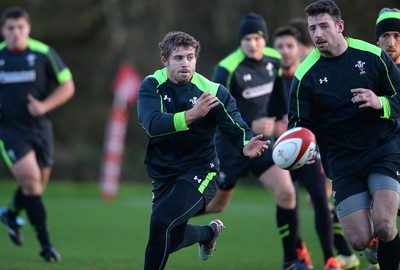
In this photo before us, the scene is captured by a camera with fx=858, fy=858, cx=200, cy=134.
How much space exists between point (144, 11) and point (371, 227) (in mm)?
16011

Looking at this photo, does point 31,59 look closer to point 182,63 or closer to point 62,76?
point 62,76

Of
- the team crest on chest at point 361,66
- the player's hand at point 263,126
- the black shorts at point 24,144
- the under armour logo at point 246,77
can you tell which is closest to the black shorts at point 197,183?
the team crest on chest at point 361,66

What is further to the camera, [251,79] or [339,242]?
[251,79]

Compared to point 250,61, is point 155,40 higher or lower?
higher

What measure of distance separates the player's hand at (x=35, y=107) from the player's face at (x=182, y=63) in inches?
120

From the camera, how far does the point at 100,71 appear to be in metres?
24.2

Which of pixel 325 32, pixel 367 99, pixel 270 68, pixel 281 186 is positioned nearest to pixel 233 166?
pixel 281 186

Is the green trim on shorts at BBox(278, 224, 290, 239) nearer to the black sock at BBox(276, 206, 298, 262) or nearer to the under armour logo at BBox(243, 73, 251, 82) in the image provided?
the black sock at BBox(276, 206, 298, 262)

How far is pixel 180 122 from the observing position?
641 centimetres

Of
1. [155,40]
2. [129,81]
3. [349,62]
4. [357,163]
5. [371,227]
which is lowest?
[371,227]

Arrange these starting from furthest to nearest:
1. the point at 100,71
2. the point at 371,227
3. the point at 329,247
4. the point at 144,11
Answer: the point at 100,71, the point at 144,11, the point at 329,247, the point at 371,227

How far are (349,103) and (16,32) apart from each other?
4.47m

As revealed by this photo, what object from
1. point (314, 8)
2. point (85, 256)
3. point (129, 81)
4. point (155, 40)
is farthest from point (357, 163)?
point (155, 40)

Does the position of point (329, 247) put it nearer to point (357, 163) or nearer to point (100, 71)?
point (357, 163)
